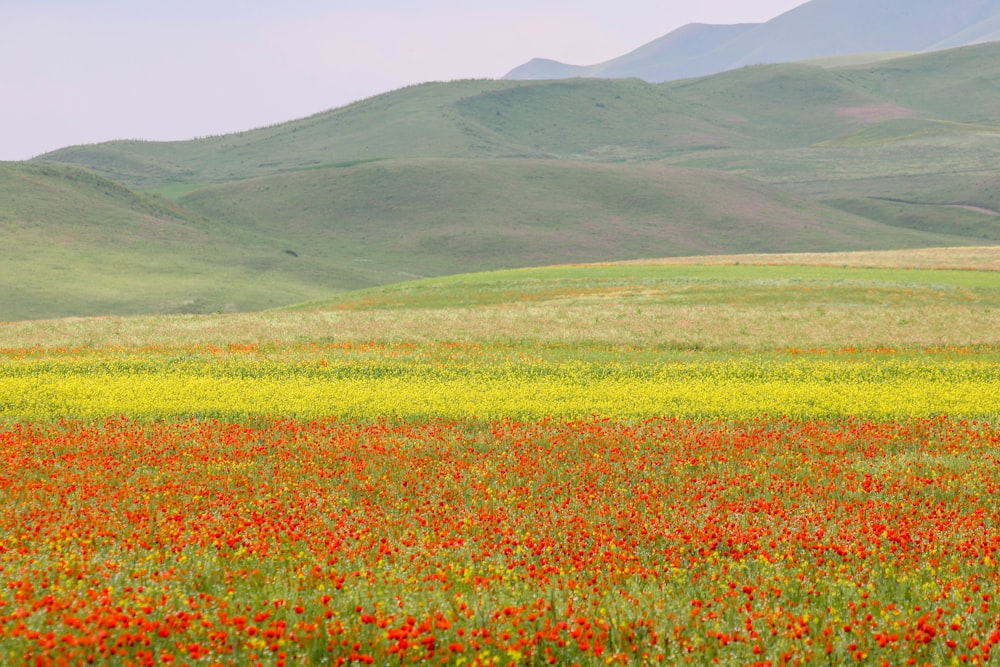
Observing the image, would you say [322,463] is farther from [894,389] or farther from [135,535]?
[894,389]

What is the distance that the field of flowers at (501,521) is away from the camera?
891cm

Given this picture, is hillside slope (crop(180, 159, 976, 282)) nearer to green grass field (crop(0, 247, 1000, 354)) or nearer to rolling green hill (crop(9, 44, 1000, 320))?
rolling green hill (crop(9, 44, 1000, 320))

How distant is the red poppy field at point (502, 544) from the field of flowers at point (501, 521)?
56mm

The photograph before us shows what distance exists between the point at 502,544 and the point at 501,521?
118 cm

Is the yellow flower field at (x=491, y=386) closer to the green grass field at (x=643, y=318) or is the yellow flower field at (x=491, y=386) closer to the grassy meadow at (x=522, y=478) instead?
the grassy meadow at (x=522, y=478)

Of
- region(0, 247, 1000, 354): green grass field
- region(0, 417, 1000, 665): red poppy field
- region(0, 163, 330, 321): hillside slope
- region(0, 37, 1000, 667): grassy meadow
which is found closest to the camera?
region(0, 417, 1000, 665): red poppy field

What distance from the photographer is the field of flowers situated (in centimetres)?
891

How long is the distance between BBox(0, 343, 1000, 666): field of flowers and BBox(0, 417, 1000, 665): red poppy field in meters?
0.06

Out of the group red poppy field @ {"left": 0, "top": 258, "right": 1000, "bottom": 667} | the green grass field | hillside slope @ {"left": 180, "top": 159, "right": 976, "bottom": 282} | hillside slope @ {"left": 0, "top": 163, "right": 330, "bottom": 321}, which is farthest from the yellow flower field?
hillside slope @ {"left": 180, "top": 159, "right": 976, "bottom": 282}

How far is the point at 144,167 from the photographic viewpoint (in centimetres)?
17388

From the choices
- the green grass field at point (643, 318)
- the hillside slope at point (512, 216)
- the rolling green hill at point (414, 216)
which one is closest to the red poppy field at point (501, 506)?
the green grass field at point (643, 318)

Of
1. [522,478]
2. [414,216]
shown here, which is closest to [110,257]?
[414,216]

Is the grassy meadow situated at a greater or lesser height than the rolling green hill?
lesser

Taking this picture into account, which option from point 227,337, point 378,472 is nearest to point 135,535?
point 378,472
